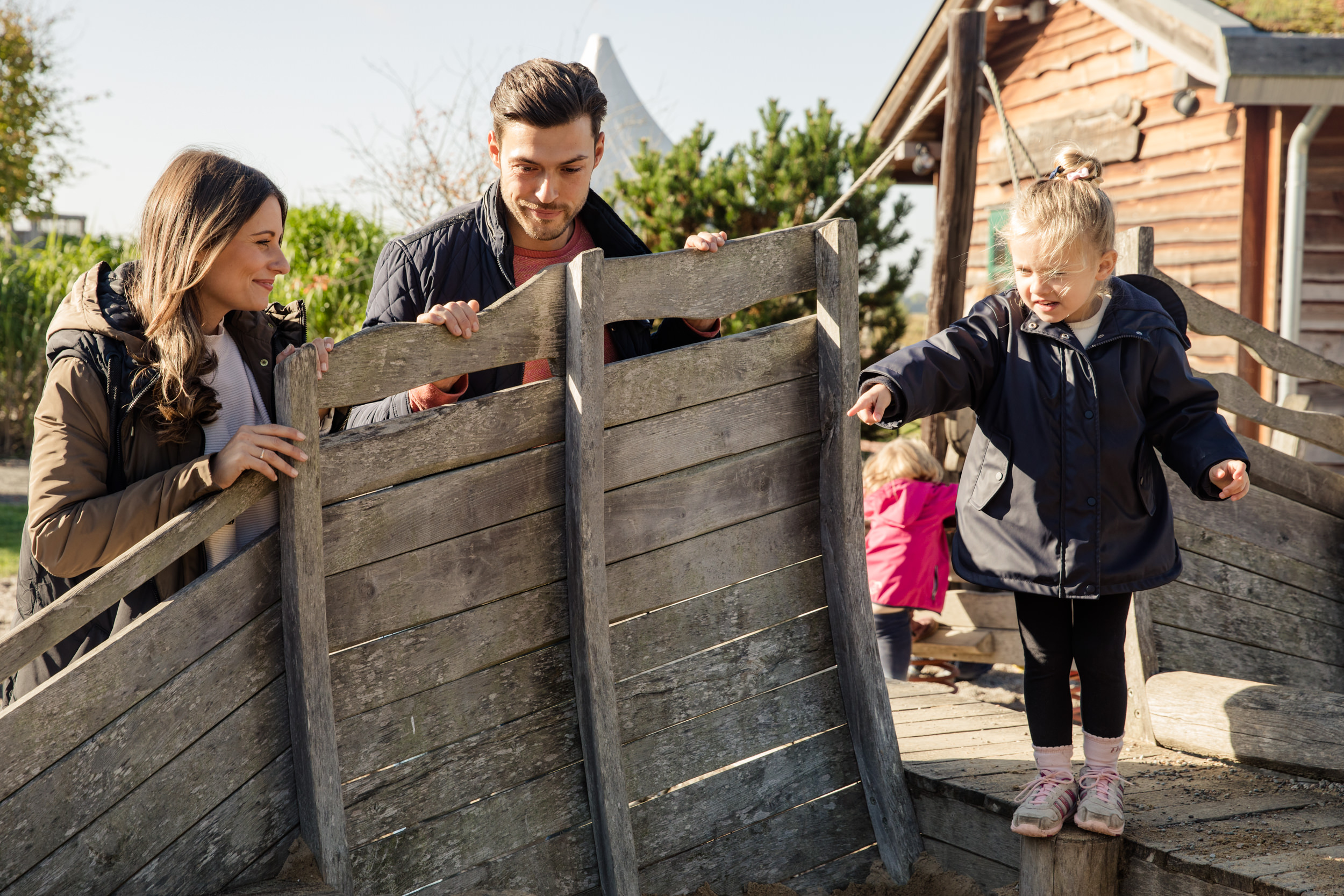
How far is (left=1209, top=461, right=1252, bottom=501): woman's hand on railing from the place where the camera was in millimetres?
2482

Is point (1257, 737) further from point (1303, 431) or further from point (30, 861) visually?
point (30, 861)

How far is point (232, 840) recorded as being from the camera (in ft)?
7.54

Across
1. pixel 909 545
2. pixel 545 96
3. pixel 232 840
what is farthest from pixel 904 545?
pixel 232 840

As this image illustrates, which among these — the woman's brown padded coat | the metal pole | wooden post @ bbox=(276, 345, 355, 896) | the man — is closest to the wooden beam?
the metal pole

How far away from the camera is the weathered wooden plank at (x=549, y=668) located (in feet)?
8.18

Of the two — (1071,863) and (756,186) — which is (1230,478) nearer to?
(1071,863)

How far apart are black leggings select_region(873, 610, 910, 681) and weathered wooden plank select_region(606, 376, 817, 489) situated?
2313 mm

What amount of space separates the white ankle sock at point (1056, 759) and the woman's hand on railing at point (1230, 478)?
28.7 inches

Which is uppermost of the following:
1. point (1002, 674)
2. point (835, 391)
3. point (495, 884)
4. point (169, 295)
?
point (169, 295)

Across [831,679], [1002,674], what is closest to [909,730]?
[831,679]

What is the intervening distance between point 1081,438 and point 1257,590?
5.74 feet

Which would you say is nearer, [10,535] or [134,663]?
[134,663]

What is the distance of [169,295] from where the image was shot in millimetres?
2273

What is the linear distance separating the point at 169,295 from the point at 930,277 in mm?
5129
